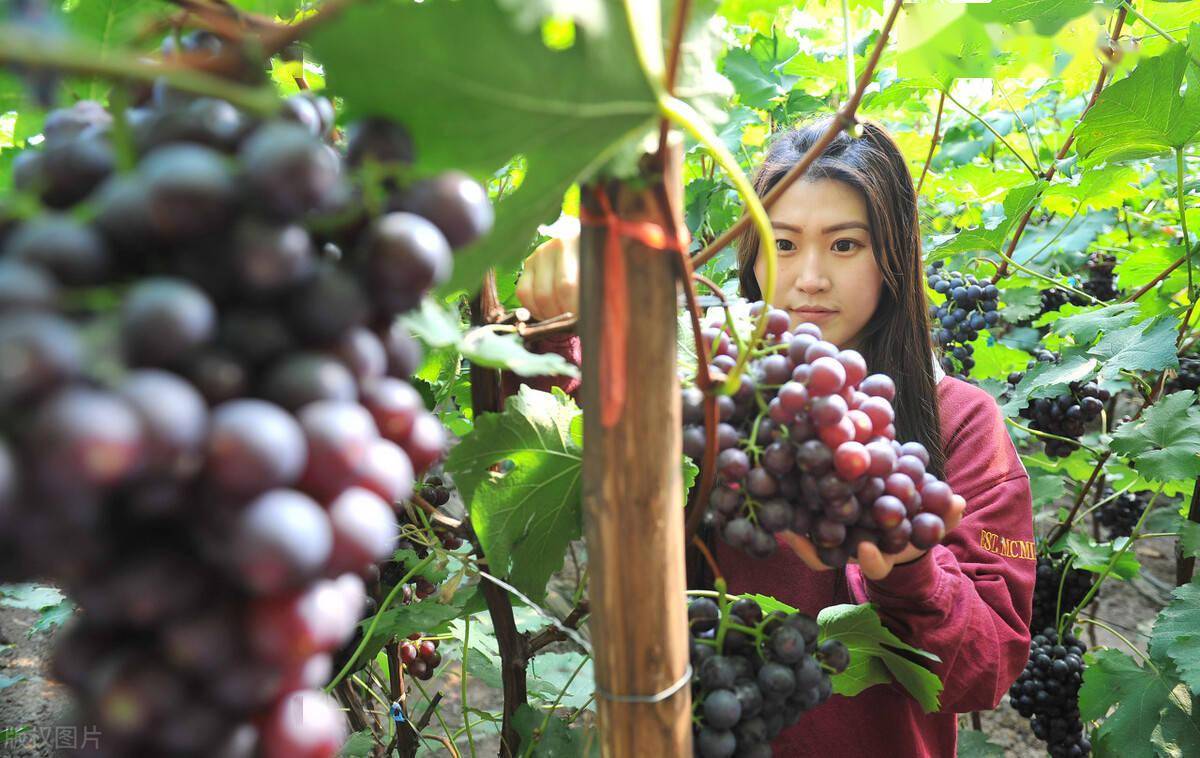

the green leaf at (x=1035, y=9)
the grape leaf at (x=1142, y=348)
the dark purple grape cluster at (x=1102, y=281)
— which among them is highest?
the dark purple grape cluster at (x=1102, y=281)

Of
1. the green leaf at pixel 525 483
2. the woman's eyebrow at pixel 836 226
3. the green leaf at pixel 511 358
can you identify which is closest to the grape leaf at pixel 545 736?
the green leaf at pixel 525 483

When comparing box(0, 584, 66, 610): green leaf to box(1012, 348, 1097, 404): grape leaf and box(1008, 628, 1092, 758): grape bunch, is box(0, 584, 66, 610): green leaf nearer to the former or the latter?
box(1012, 348, 1097, 404): grape leaf

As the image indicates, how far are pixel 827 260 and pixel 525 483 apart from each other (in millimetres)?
940

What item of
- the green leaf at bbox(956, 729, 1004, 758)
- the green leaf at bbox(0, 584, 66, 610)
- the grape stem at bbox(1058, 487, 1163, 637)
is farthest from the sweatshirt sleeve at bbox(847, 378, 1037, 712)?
the green leaf at bbox(0, 584, 66, 610)

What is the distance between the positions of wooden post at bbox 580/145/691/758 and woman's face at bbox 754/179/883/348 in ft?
3.46

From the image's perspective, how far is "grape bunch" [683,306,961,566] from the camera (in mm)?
944

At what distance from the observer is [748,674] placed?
3.44ft

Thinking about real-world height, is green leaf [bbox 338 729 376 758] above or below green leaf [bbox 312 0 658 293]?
below

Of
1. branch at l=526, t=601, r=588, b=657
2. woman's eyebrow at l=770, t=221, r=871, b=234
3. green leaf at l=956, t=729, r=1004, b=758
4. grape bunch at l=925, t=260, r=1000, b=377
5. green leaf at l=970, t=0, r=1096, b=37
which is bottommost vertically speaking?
green leaf at l=956, t=729, r=1004, b=758

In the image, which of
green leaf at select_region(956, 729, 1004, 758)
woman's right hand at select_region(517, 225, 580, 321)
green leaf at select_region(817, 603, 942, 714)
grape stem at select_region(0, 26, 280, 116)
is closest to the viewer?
grape stem at select_region(0, 26, 280, 116)

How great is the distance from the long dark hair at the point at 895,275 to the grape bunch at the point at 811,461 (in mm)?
681

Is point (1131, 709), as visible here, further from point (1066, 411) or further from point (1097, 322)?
point (1097, 322)

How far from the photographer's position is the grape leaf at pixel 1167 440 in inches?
73.5

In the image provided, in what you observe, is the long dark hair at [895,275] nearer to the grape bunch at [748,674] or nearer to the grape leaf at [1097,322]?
the grape leaf at [1097,322]
